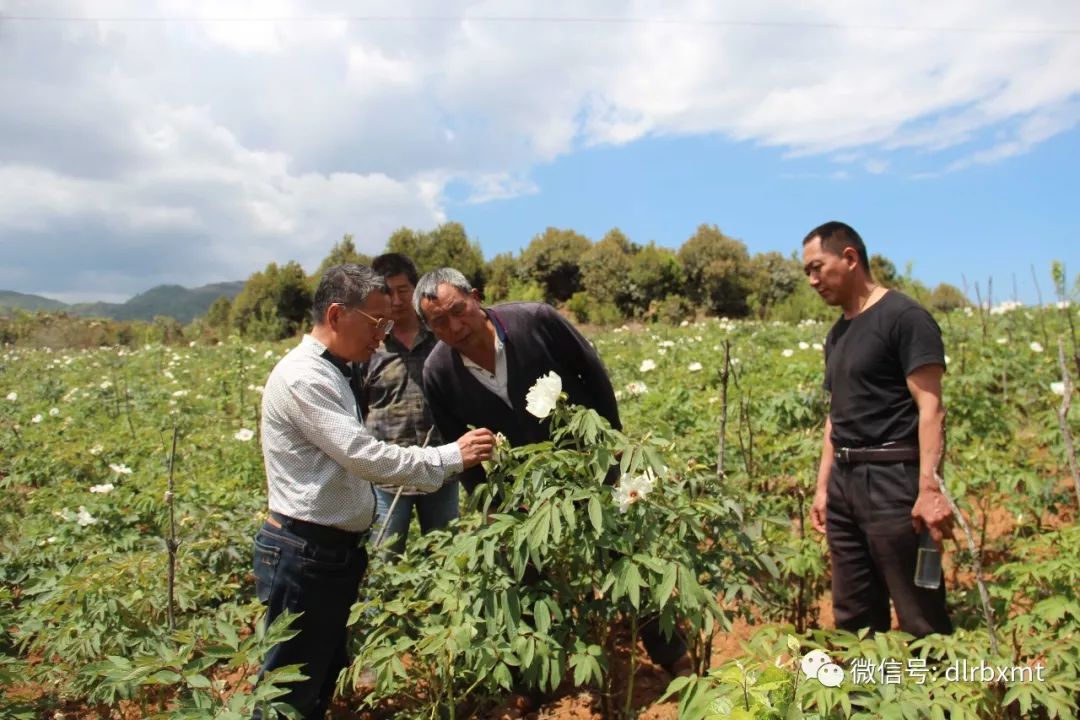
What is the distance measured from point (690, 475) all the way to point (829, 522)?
841mm

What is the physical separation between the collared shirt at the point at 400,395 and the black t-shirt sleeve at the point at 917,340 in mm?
1938

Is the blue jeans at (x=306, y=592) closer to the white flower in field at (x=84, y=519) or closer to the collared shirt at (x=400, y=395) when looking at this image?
the collared shirt at (x=400, y=395)

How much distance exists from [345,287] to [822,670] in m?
1.57

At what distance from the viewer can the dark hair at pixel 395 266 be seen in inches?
121

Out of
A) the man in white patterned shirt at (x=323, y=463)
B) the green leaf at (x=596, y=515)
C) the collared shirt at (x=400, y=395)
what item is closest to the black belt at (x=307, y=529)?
the man in white patterned shirt at (x=323, y=463)

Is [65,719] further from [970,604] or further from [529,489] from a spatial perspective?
[970,604]

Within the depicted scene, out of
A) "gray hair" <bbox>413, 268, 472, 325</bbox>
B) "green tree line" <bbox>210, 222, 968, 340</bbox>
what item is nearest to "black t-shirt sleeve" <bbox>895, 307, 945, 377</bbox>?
"gray hair" <bbox>413, 268, 472, 325</bbox>

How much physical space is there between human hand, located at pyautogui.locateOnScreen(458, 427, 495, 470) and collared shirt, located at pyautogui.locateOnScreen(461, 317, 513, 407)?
47cm

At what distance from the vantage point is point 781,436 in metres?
4.55

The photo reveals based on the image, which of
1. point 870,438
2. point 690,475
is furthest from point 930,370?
point 690,475

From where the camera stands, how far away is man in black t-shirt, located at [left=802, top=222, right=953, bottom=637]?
227 centimetres

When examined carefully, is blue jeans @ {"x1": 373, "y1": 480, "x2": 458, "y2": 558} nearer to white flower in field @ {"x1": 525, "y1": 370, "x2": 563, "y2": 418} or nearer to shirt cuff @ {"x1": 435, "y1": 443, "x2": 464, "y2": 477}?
shirt cuff @ {"x1": 435, "y1": 443, "x2": 464, "y2": 477}

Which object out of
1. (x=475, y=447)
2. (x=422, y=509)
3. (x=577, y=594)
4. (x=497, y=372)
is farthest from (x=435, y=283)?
(x=422, y=509)

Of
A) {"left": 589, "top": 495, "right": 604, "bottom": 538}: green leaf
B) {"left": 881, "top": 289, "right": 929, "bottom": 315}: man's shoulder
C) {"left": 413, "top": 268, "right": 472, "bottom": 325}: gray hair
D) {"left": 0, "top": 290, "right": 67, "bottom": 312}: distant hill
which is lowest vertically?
{"left": 589, "top": 495, "right": 604, "bottom": 538}: green leaf
